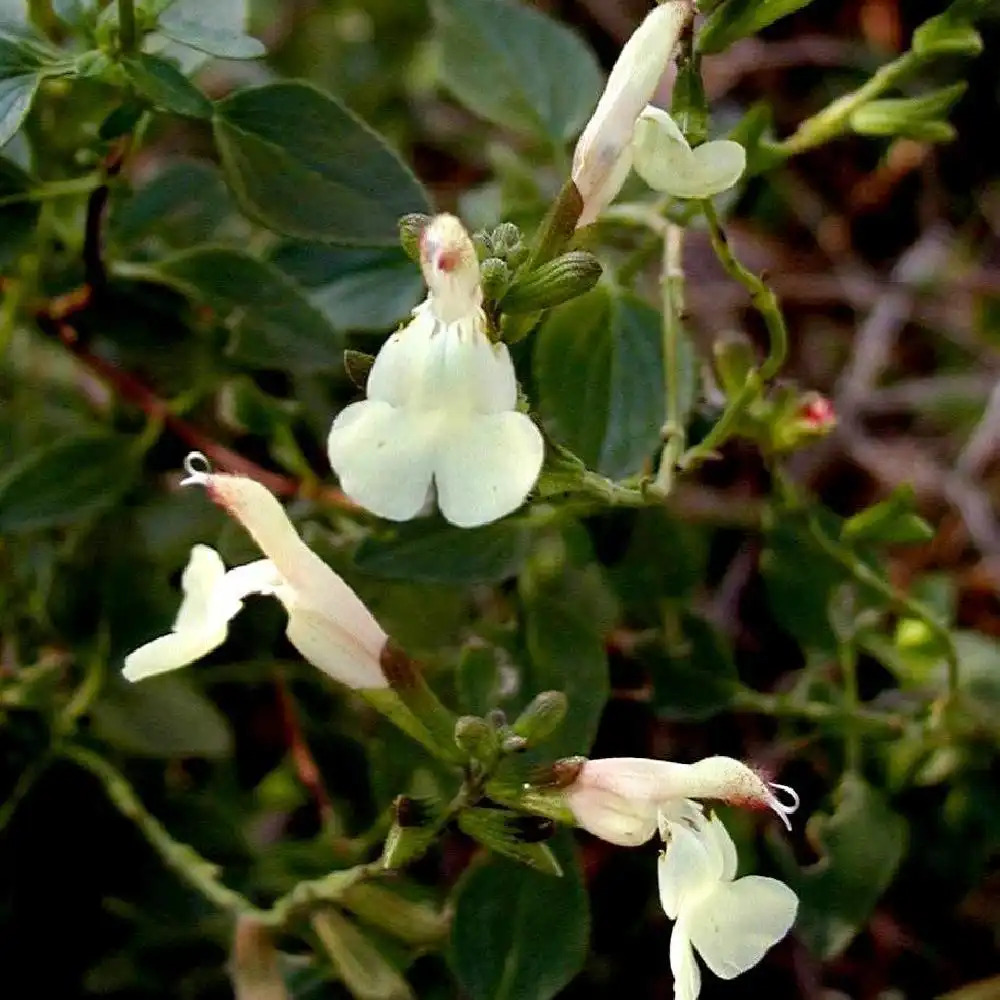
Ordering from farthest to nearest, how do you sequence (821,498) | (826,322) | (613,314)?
1. (826,322)
2. (821,498)
3. (613,314)

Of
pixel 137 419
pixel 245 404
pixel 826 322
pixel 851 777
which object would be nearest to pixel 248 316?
pixel 245 404

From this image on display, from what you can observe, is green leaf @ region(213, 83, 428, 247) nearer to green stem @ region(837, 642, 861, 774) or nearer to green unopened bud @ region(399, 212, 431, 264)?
green unopened bud @ region(399, 212, 431, 264)

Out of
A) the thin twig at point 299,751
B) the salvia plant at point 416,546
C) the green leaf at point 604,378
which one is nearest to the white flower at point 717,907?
the salvia plant at point 416,546

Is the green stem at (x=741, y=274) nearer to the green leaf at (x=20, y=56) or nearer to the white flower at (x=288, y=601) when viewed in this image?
the white flower at (x=288, y=601)

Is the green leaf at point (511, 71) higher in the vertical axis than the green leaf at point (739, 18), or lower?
lower

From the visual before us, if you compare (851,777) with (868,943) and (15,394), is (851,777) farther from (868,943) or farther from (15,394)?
(15,394)

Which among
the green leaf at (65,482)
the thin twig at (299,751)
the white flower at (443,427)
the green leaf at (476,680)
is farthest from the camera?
the thin twig at (299,751)

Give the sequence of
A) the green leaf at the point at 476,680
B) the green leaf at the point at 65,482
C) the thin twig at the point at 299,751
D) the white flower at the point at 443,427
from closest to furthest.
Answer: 1. the white flower at the point at 443,427
2. the green leaf at the point at 476,680
3. the green leaf at the point at 65,482
4. the thin twig at the point at 299,751

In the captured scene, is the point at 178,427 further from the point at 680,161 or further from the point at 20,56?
the point at 680,161
